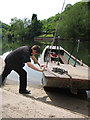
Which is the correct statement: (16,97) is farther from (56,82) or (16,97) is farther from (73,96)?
(73,96)

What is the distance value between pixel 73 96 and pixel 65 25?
46.6m

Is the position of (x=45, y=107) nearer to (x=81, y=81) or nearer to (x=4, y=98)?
(x=4, y=98)

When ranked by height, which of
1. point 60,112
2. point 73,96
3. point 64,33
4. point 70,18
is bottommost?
point 73,96

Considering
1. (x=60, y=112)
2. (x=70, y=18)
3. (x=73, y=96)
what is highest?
(x=70, y=18)

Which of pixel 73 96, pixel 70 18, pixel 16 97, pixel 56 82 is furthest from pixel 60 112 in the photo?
pixel 70 18

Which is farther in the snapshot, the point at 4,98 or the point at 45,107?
the point at 4,98

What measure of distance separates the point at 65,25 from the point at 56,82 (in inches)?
1858

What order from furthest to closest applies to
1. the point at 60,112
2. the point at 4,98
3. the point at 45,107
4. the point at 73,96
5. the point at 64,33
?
the point at 64,33, the point at 73,96, the point at 4,98, the point at 45,107, the point at 60,112

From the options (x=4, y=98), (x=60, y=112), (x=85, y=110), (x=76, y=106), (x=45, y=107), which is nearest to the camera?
(x=60, y=112)


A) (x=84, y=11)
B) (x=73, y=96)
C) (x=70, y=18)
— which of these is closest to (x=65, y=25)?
(x=70, y=18)

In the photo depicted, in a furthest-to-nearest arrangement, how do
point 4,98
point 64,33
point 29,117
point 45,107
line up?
1. point 64,33
2. point 4,98
3. point 45,107
4. point 29,117

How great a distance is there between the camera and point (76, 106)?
168 inches

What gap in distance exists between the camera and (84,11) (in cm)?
5041

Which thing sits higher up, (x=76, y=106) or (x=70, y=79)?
(x=70, y=79)
